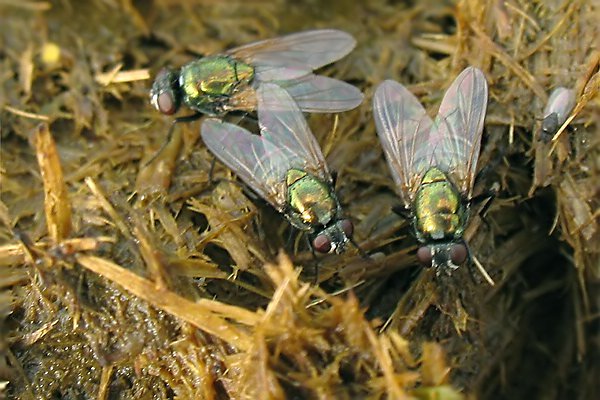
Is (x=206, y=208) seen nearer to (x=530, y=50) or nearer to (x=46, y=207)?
(x=46, y=207)

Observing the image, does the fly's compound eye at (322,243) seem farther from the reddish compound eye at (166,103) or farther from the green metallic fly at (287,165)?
the reddish compound eye at (166,103)

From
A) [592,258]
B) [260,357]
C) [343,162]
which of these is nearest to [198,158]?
[343,162]

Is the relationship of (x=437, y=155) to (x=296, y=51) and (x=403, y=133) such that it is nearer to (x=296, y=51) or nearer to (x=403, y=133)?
(x=403, y=133)

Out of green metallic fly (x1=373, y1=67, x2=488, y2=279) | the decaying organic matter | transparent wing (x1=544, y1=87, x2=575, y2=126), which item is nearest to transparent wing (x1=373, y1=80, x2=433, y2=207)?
green metallic fly (x1=373, y1=67, x2=488, y2=279)

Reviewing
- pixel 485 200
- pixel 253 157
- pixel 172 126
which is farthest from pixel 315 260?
pixel 172 126

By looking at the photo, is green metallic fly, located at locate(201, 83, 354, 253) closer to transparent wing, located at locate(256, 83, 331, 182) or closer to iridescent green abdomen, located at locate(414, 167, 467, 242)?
transparent wing, located at locate(256, 83, 331, 182)
